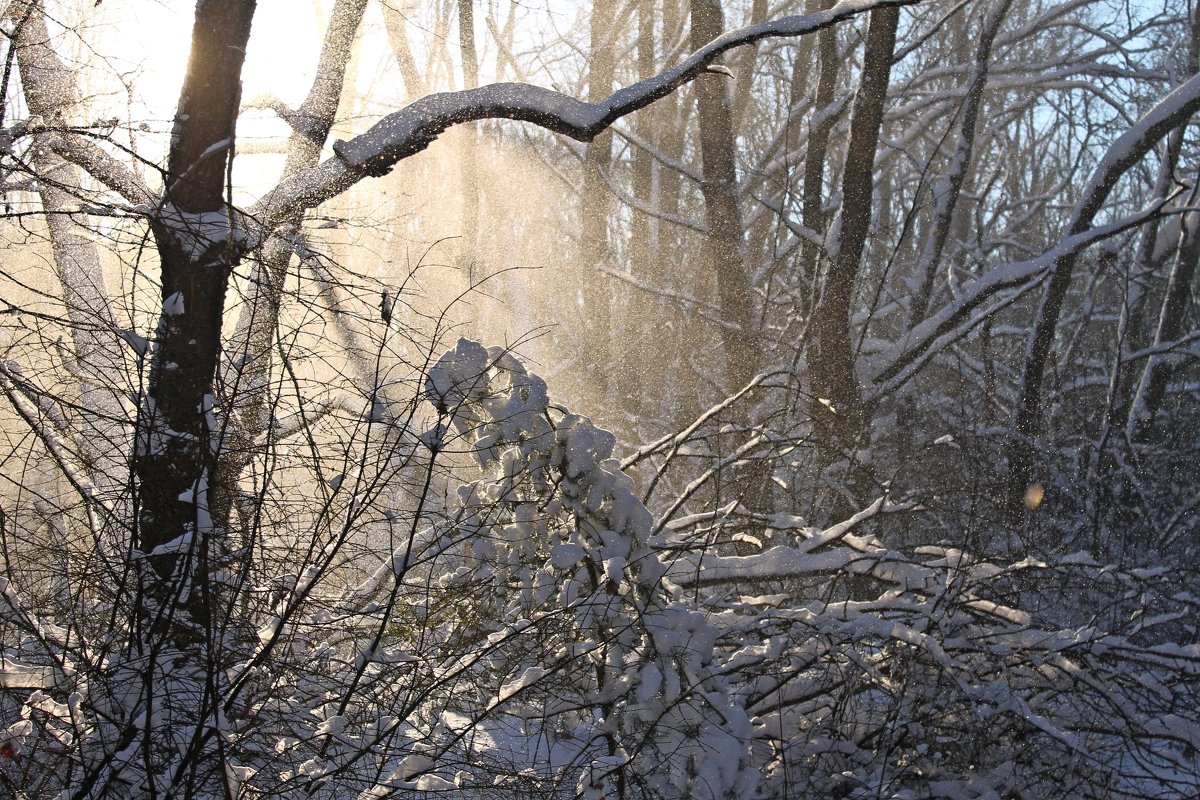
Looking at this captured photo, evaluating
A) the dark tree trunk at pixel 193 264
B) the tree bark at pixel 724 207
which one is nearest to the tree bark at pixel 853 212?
the tree bark at pixel 724 207

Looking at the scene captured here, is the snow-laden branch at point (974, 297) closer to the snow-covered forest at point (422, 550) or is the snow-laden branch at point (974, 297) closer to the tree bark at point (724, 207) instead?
the snow-covered forest at point (422, 550)

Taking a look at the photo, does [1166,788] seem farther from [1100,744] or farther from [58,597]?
[58,597]

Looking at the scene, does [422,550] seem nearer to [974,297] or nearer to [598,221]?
[974,297]

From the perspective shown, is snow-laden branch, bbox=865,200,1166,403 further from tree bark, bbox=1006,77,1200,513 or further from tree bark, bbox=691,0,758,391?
tree bark, bbox=691,0,758,391

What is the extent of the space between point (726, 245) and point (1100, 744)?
4.89m

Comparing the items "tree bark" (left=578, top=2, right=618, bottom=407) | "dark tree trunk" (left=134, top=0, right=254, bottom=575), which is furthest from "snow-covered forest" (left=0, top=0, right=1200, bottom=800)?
"tree bark" (left=578, top=2, right=618, bottom=407)

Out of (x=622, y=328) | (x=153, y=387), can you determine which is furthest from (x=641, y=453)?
(x=622, y=328)

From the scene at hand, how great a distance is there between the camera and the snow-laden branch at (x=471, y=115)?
3.86 metres

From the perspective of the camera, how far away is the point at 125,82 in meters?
3.69

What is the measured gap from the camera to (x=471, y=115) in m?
4.03

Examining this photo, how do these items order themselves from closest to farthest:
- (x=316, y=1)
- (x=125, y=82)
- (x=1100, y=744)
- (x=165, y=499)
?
(x=165, y=499) < (x=1100, y=744) < (x=125, y=82) < (x=316, y=1)

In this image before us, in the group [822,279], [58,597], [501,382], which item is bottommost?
[58,597]

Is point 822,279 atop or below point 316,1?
below

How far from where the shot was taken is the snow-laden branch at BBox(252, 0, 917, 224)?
152 inches
